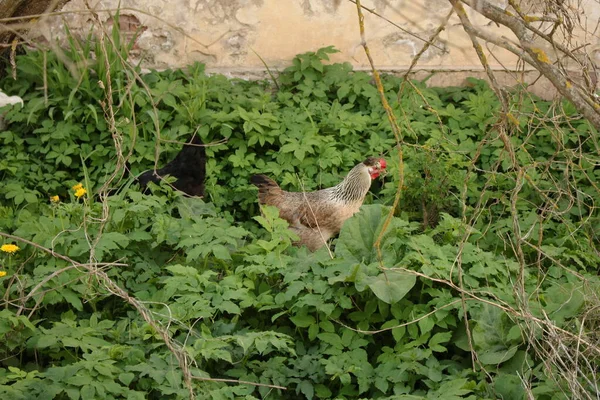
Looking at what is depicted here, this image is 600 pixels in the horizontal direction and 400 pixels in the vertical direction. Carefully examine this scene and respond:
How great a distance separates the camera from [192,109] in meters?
7.44

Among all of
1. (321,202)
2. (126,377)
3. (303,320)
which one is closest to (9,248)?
(126,377)

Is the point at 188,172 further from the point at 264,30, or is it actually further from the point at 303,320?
the point at 303,320

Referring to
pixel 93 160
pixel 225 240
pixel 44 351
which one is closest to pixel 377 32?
pixel 93 160

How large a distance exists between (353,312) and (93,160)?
3371 millimetres

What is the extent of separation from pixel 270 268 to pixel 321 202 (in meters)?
1.68

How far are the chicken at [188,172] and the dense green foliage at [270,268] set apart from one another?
0.25m

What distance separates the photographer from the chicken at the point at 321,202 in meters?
6.60

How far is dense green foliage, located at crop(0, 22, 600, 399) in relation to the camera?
411cm

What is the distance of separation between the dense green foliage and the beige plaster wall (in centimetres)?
72

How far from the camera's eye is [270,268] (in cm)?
507

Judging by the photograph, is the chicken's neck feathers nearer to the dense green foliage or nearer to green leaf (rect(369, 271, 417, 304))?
the dense green foliage

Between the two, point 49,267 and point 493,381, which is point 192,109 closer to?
point 49,267

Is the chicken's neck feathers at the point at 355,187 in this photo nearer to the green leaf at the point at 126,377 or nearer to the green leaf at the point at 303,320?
the green leaf at the point at 303,320

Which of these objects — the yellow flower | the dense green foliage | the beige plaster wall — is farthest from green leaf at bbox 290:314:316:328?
the beige plaster wall
